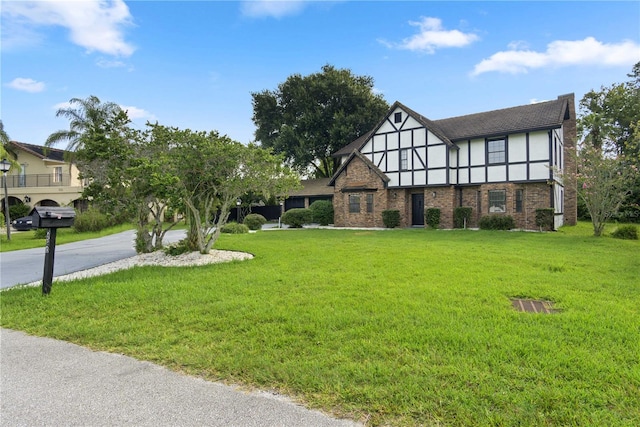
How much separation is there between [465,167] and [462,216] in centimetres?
278

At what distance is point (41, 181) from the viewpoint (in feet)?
98.9

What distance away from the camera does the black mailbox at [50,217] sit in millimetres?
5543

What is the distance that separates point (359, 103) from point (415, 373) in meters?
32.2

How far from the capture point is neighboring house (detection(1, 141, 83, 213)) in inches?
1152

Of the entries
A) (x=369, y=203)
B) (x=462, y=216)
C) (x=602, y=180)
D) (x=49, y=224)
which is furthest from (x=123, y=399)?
(x=369, y=203)

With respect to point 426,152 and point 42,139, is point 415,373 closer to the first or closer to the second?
point 426,152

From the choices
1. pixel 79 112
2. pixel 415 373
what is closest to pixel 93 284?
pixel 415 373

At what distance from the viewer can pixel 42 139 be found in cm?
2489

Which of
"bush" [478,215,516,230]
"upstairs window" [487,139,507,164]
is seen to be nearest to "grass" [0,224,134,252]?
"bush" [478,215,516,230]

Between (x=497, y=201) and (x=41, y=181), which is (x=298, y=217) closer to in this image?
(x=497, y=201)

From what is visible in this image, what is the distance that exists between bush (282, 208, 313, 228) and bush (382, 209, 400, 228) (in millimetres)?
5359

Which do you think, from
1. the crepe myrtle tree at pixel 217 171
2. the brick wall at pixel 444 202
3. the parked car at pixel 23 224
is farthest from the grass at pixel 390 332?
the parked car at pixel 23 224

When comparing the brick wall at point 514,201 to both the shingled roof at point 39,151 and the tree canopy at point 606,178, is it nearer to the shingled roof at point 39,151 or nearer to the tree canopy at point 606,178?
the tree canopy at point 606,178

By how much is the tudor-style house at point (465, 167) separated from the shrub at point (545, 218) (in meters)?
0.54
